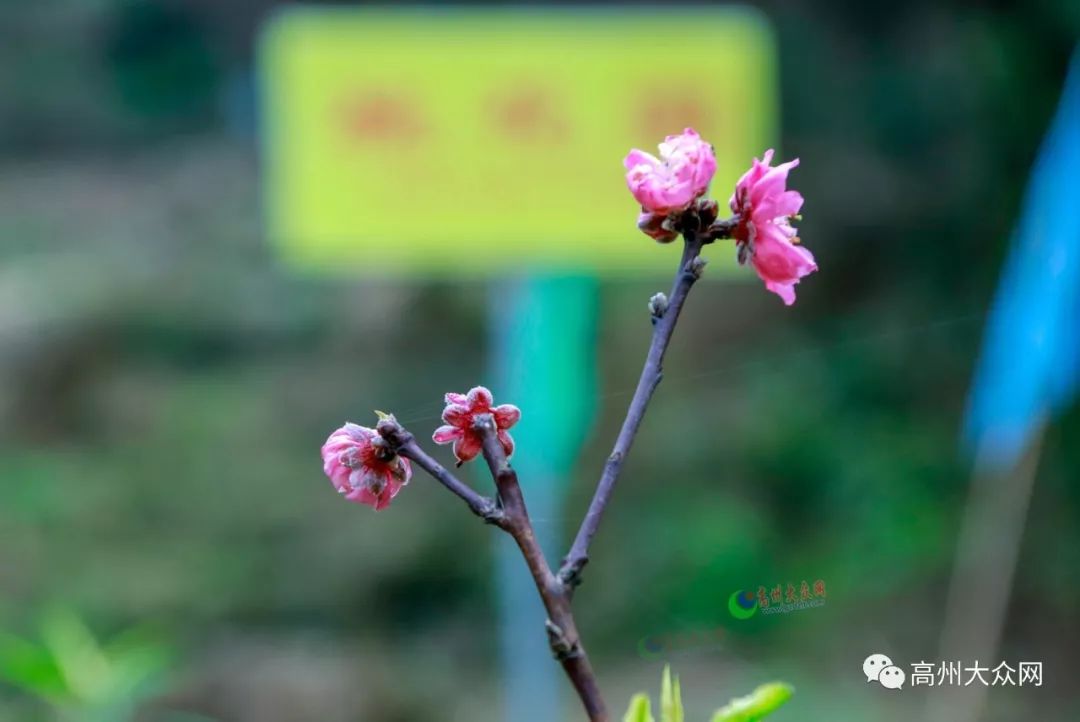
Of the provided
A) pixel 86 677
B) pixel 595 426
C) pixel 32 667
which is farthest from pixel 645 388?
pixel 595 426

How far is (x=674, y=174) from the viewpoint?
35 centimetres

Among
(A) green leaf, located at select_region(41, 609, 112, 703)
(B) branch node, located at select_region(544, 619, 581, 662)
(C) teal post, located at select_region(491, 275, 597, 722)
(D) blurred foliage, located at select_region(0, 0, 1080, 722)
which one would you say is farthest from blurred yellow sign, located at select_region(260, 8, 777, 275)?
(B) branch node, located at select_region(544, 619, 581, 662)

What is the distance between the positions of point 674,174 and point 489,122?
1643mm

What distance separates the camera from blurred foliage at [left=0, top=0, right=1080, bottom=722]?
2609 millimetres

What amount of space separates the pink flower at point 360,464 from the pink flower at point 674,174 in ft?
0.33

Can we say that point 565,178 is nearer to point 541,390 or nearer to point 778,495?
point 541,390

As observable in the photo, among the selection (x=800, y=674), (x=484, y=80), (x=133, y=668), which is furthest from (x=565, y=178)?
(x=133, y=668)

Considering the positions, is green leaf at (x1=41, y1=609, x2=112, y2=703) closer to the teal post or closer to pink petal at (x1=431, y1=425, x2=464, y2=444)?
pink petal at (x1=431, y1=425, x2=464, y2=444)

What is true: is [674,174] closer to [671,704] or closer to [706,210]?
[706,210]

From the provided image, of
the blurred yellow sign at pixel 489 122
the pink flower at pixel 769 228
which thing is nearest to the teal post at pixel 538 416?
the blurred yellow sign at pixel 489 122

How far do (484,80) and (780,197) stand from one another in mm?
1669

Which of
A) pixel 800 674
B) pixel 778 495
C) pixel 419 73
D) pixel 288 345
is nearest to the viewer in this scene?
pixel 419 73

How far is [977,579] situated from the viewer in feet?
8.71

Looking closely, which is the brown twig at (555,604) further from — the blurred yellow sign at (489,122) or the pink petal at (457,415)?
the blurred yellow sign at (489,122)
